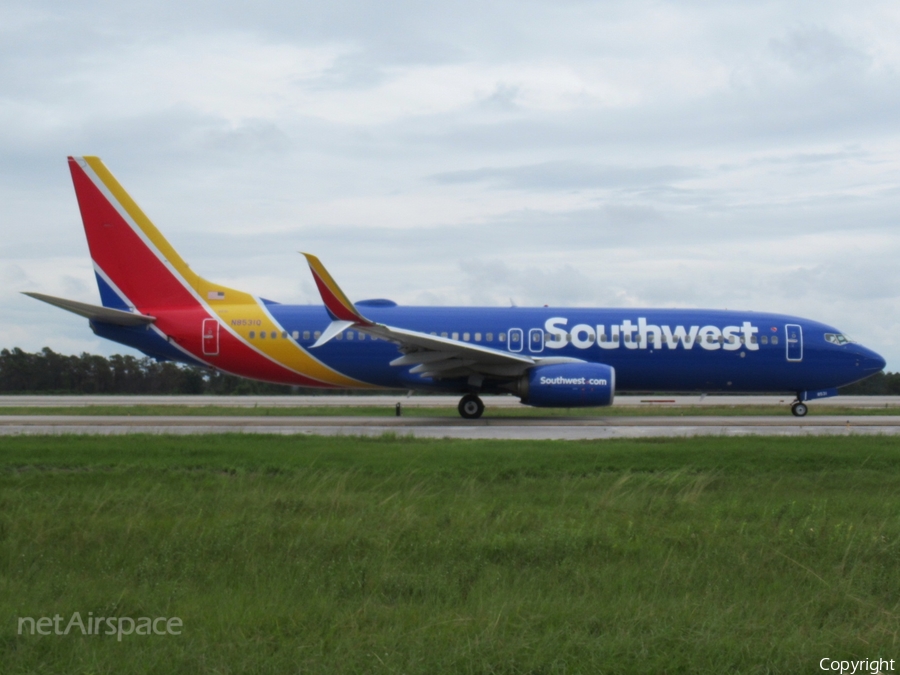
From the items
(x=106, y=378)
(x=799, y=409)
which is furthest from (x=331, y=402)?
(x=106, y=378)

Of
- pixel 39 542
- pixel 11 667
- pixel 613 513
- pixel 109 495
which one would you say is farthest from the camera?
pixel 109 495

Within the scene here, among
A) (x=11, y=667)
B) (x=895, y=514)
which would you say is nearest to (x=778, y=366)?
(x=895, y=514)

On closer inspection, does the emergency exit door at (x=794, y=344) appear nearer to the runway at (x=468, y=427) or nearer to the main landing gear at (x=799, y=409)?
the main landing gear at (x=799, y=409)

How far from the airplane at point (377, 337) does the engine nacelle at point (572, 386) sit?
1383 mm

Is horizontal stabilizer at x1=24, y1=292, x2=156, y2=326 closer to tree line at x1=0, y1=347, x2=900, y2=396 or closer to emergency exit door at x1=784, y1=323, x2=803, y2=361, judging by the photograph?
emergency exit door at x1=784, y1=323, x2=803, y2=361

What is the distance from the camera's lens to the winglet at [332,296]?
799 inches

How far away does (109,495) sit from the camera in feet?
29.2

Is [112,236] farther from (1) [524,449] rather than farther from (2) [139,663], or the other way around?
(2) [139,663]

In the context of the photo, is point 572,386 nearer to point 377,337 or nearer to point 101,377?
point 377,337

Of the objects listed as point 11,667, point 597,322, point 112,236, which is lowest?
point 11,667

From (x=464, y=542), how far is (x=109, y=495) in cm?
400

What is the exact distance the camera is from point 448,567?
6.45 metres

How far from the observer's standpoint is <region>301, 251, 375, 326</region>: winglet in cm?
2030

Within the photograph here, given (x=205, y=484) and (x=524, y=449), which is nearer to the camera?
(x=205, y=484)
